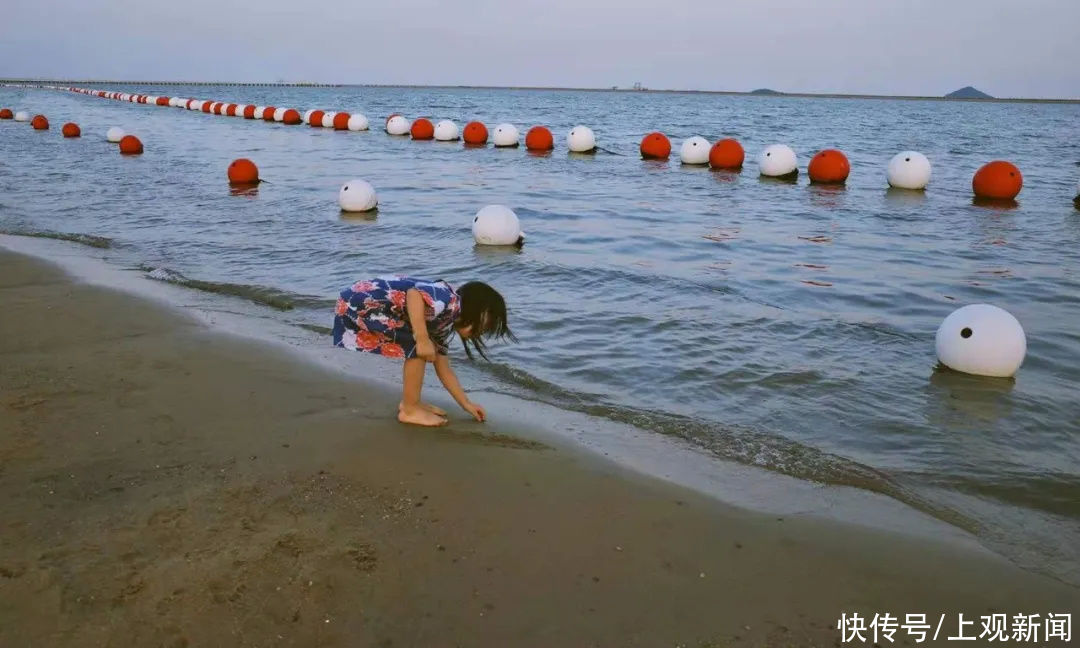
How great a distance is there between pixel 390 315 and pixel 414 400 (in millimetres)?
527

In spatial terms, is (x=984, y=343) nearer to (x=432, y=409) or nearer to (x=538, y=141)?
(x=432, y=409)

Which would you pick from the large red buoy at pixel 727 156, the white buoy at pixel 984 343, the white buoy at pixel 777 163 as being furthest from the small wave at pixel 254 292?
the large red buoy at pixel 727 156

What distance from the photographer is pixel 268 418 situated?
4.61 metres

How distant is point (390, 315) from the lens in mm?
4695

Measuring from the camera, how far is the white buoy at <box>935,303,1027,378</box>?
6.09 m

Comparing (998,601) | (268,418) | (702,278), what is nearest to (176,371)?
(268,418)

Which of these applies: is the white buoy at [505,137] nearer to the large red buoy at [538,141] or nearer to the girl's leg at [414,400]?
the large red buoy at [538,141]

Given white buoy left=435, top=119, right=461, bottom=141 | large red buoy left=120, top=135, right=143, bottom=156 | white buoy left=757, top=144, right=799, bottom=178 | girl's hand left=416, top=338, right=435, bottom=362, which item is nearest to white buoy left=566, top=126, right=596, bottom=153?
white buoy left=435, top=119, right=461, bottom=141

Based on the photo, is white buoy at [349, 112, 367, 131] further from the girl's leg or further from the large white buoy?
the girl's leg

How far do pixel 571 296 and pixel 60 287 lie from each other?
4.95 meters

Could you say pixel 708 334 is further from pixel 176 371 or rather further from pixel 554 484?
pixel 176 371

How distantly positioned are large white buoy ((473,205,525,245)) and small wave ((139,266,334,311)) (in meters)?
3.18

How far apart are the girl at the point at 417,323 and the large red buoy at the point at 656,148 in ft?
68.4

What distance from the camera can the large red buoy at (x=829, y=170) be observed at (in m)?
19.2
